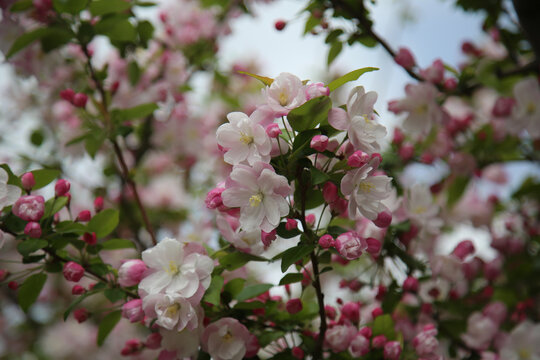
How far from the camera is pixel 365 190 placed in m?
0.82

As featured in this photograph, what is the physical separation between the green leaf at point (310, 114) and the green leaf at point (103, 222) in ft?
1.44

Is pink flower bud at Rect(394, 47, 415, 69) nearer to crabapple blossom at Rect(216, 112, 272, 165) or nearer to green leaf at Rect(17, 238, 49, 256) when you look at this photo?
crabapple blossom at Rect(216, 112, 272, 165)

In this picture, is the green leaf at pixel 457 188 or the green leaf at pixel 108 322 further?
the green leaf at pixel 457 188

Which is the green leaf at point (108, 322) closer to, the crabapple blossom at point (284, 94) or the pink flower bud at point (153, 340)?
the pink flower bud at point (153, 340)

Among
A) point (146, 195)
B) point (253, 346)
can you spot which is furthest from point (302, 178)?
point (146, 195)

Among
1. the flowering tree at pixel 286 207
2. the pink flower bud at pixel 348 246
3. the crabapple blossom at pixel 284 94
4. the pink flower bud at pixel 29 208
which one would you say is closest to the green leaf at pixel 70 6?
the flowering tree at pixel 286 207

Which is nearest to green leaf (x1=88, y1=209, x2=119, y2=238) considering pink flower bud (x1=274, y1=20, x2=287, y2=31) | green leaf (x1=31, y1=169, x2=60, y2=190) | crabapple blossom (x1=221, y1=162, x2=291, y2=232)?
green leaf (x1=31, y1=169, x2=60, y2=190)

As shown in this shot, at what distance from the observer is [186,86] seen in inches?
75.8

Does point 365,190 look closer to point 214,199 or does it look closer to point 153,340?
point 214,199

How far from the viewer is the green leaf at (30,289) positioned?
977 millimetres

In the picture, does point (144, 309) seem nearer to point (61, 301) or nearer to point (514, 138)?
point (514, 138)

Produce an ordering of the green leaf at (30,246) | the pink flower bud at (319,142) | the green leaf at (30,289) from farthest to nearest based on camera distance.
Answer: the green leaf at (30,289), the green leaf at (30,246), the pink flower bud at (319,142)

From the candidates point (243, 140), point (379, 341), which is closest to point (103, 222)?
point (243, 140)

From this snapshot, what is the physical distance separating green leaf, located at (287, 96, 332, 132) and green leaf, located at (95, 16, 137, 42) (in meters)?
0.73
